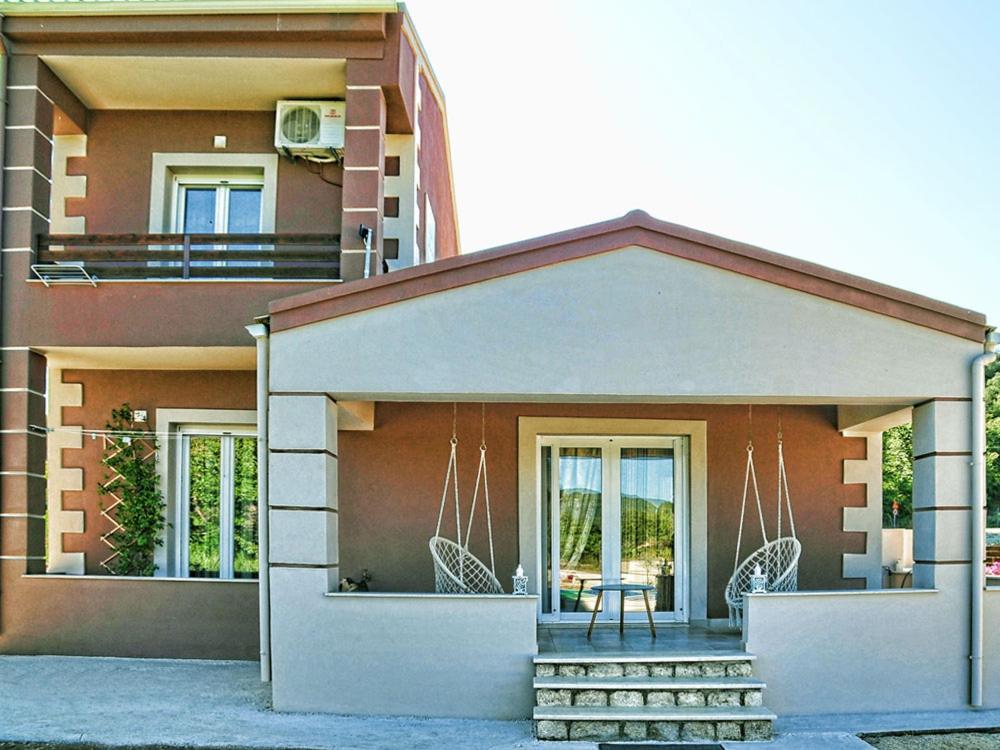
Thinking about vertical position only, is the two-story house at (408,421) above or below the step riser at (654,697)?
above

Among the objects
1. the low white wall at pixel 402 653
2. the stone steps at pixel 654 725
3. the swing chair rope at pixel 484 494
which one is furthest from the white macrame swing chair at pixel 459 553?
the stone steps at pixel 654 725

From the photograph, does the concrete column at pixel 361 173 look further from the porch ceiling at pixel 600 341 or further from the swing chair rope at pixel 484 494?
the swing chair rope at pixel 484 494

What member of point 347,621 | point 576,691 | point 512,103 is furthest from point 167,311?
→ point 512,103

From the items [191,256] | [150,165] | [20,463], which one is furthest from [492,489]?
[150,165]

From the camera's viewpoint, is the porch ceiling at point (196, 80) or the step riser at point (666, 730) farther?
the porch ceiling at point (196, 80)

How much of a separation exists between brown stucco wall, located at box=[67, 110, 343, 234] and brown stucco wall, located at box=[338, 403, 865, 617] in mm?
2569

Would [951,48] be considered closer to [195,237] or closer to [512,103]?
[512,103]

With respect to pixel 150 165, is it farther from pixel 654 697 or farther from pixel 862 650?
Result: pixel 862 650

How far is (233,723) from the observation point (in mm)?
7285

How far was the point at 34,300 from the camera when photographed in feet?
31.4

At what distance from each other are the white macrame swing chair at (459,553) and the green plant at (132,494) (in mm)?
3190

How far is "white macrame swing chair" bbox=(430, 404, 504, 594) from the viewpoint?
28.9ft

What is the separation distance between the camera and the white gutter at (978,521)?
25.6ft

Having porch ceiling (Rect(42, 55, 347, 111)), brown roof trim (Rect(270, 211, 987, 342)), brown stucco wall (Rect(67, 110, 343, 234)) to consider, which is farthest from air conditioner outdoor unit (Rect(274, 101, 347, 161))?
brown roof trim (Rect(270, 211, 987, 342))
